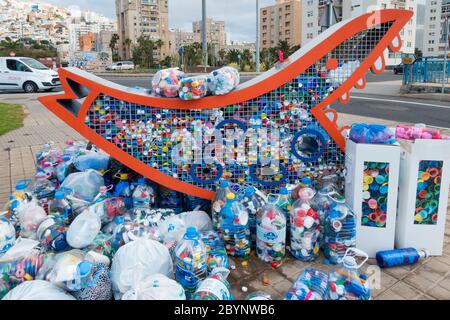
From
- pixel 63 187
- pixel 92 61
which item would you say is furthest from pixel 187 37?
pixel 63 187

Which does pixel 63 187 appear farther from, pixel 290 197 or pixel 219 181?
pixel 290 197

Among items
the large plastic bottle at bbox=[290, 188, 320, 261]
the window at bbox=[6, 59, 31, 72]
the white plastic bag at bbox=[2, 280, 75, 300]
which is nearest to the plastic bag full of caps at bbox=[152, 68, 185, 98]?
the large plastic bottle at bbox=[290, 188, 320, 261]

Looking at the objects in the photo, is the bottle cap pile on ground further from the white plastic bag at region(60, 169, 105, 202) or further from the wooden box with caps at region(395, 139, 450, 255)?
the wooden box with caps at region(395, 139, 450, 255)

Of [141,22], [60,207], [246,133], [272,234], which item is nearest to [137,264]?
[272,234]

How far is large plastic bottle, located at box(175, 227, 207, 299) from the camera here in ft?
8.56

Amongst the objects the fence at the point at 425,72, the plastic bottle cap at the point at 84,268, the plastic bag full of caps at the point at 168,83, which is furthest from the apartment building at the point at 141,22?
the plastic bottle cap at the point at 84,268

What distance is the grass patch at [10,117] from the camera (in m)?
9.50

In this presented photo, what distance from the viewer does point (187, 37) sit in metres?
111

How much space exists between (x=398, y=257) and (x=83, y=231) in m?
2.59

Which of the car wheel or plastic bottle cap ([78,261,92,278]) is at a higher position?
the car wheel

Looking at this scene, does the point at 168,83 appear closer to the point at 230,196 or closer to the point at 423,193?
the point at 230,196

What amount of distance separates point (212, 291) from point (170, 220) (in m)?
1.10

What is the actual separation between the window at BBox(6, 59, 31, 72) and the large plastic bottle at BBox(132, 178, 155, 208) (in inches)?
643

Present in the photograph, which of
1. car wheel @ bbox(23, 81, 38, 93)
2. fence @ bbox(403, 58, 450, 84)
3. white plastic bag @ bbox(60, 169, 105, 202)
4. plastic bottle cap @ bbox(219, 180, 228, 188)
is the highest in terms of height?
fence @ bbox(403, 58, 450, 84)
